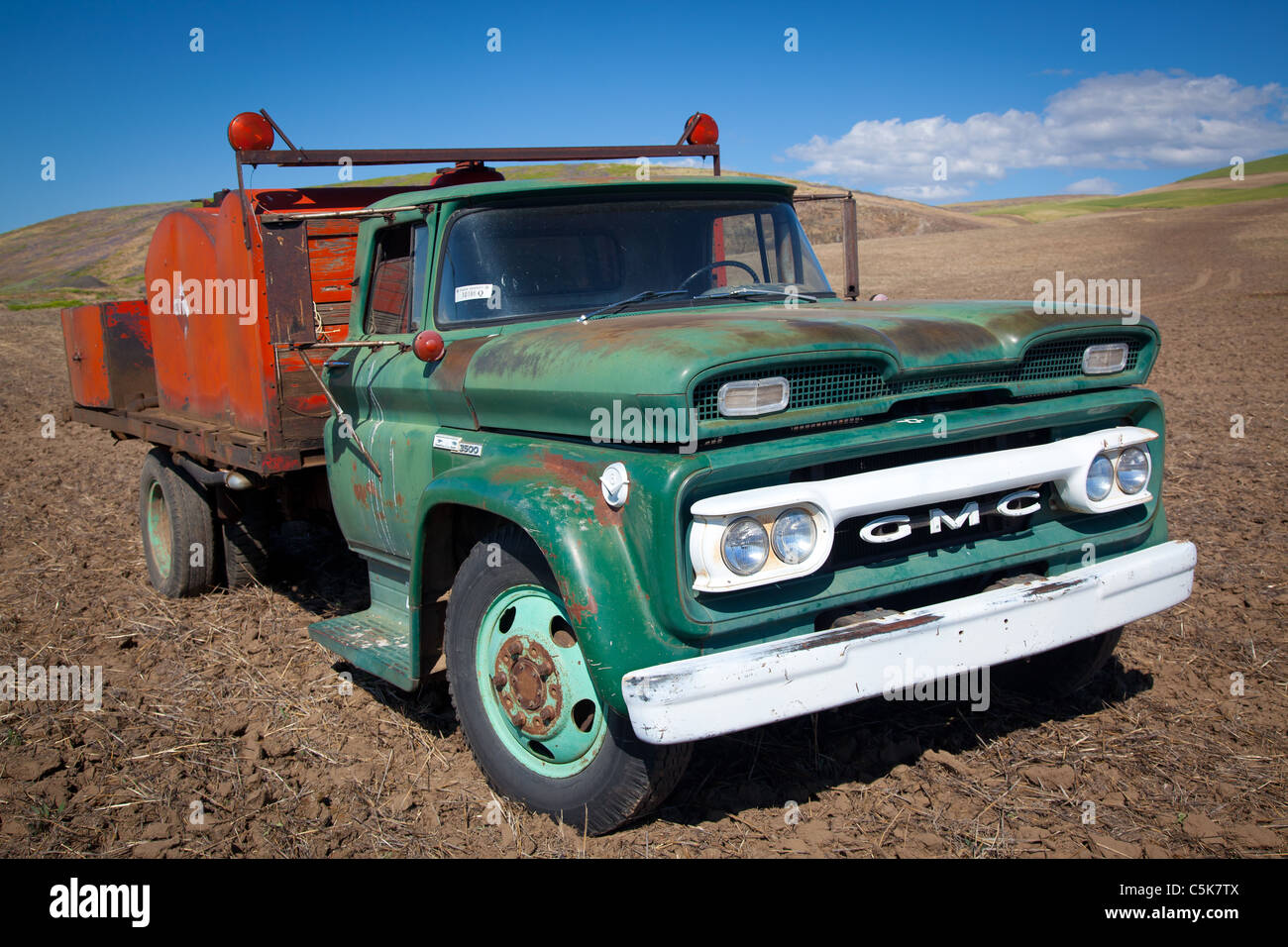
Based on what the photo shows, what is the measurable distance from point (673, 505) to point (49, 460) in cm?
1016

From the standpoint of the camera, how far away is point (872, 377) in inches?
116

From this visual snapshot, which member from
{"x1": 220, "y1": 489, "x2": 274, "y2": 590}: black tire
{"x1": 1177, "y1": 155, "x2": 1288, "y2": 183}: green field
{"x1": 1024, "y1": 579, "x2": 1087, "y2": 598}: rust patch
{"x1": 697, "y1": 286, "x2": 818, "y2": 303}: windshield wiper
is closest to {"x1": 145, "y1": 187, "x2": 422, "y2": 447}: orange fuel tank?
{"x1": 220, "y1": 489, "x2": 274, "y2": 590}: black tire

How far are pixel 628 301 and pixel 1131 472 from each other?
5.87 feet

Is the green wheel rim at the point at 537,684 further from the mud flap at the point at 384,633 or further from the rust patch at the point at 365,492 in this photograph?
the rust patch at the point at 365,492

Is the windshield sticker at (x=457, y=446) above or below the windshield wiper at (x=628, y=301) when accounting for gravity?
below

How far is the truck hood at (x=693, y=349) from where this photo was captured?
2691 millimetres

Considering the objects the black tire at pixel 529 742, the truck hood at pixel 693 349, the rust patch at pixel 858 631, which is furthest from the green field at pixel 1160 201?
the black tire at pixel 529 742

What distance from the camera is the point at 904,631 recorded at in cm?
278

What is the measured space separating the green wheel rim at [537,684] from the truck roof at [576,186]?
4.80 ft

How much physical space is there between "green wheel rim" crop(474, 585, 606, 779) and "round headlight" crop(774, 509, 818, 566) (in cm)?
66

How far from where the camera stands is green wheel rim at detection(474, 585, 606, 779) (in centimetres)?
304

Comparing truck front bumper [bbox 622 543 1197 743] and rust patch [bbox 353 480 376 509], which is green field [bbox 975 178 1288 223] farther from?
rust patch [bbox 353 480 376 509]

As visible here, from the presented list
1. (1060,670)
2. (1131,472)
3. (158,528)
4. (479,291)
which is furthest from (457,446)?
(158,528)
